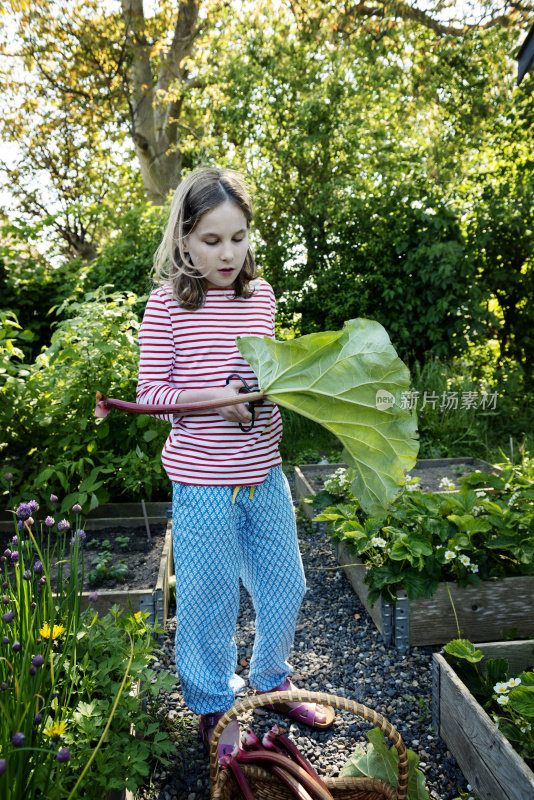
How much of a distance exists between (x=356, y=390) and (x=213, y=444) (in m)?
0.49

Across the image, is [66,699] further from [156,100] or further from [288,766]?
[156,100]

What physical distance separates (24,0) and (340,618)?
489 inches

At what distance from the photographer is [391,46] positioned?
7.55 metres

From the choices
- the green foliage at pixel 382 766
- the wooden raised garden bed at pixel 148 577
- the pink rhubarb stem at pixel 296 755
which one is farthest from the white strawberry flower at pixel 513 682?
the wooden raised garden bed at pixel 148 577

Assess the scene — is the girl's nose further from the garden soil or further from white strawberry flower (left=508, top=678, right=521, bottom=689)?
the garden soil

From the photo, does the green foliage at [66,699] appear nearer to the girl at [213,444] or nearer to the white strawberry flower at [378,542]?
the girl at [213,444]

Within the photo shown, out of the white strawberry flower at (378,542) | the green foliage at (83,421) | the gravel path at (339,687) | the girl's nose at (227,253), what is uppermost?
the girl's nose at (227,253)

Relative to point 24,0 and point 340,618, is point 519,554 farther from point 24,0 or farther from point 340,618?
point 24,0

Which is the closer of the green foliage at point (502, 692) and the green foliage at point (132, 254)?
the green foliage at point (502, 692)

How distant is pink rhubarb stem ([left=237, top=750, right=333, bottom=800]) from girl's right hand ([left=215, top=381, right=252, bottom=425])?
0.87 m

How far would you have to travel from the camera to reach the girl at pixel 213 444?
1778 millimetres

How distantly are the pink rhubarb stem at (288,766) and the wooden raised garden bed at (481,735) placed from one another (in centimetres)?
45

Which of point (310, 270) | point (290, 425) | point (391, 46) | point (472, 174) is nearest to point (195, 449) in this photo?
point (290, 425)

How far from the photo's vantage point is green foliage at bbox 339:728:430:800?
5.38 feet
